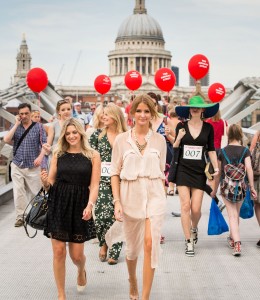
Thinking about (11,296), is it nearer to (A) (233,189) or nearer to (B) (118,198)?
(B) (118,198)

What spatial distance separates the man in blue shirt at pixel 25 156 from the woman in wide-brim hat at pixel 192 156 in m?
2.09

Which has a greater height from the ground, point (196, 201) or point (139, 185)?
point (139, 185)

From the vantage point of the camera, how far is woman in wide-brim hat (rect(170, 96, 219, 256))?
7.83m

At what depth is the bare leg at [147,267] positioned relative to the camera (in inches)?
220

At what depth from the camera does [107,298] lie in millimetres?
6102

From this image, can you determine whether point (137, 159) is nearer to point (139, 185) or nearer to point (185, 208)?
point (139, 185)

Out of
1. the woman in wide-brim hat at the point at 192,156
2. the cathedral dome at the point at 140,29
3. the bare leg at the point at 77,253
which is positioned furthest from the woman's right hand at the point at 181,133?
the cathedral dome at the point at 140,29

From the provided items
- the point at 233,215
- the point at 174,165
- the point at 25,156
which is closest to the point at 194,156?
the point at 174,165

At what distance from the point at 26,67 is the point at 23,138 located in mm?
128596

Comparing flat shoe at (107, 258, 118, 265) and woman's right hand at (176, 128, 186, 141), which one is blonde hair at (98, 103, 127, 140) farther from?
flat shoe at (107, 258, 118, 265)

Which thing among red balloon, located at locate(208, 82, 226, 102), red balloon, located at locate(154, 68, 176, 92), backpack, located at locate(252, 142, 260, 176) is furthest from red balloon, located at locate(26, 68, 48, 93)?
backpack, located at locate(252, 142, 260, 176)

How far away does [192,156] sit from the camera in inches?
310

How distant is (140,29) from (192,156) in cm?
13115

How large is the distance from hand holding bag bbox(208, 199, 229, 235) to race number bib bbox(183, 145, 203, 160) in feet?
2.35
